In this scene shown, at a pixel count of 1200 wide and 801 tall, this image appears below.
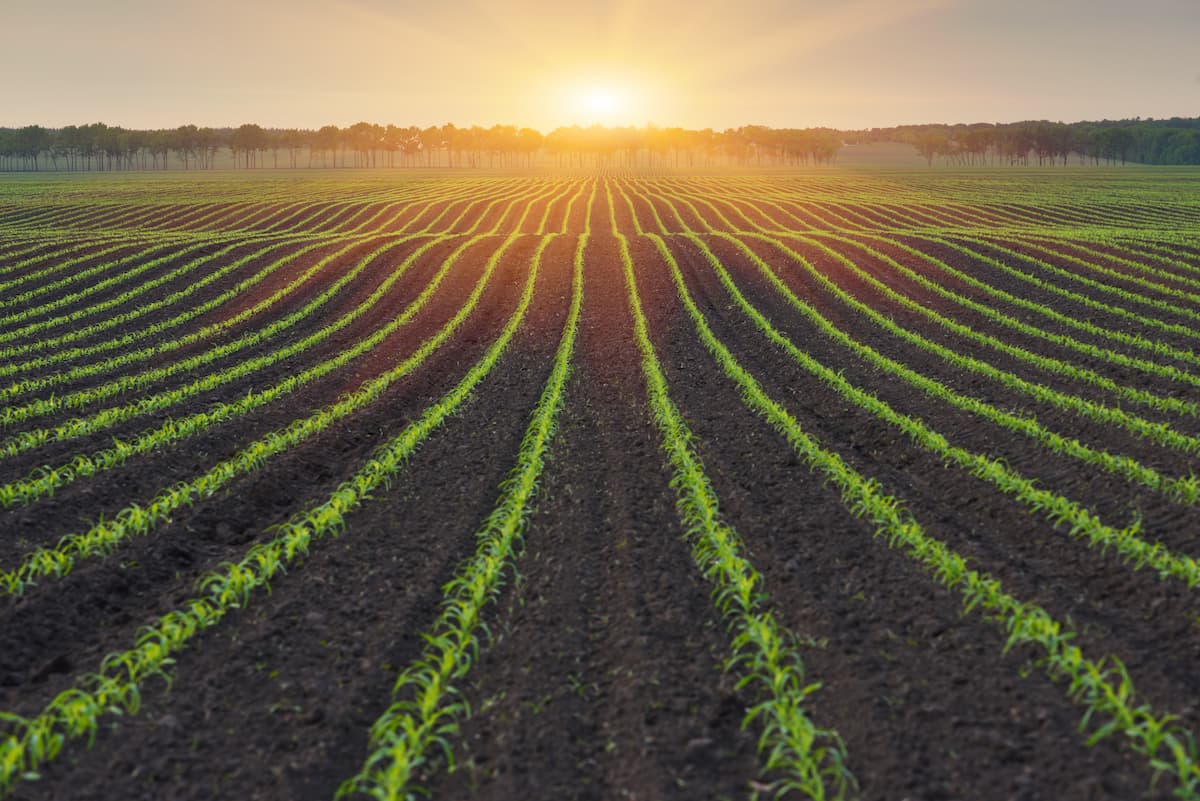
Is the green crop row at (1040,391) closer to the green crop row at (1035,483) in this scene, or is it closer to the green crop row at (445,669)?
the green crop row at (1035,483)

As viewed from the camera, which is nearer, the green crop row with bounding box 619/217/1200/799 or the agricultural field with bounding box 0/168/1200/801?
the green crop row with bounding box 619/217/1200/799

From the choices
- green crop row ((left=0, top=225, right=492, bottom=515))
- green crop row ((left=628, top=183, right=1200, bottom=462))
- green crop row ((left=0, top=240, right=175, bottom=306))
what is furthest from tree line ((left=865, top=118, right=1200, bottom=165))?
green crop row ((left=0, top=225, right=492, bottom=515))

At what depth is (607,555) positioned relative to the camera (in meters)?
8.64

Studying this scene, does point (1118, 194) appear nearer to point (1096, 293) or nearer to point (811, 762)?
point (1096, 293)

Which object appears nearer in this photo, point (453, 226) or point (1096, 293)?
point (1096, 293)

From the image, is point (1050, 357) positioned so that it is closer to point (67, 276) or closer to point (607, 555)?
point (607, 555)

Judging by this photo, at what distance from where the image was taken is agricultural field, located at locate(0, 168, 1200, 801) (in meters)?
5.61

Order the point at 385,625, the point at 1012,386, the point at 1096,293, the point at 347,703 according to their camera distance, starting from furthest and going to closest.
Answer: the point at 1096,293 → the point at 1012,386 → the point at 385,625 → the point at 347,703

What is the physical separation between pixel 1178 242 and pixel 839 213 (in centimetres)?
2171

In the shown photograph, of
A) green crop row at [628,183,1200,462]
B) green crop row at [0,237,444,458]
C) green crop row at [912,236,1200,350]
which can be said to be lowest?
green crop row at [0,237,444,458]

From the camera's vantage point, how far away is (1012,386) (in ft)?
48.2

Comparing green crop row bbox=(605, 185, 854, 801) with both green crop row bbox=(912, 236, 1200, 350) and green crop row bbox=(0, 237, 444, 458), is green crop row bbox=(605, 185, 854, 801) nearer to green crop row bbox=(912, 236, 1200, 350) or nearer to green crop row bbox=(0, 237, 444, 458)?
green crop row bbox=(0, 237, 444, 458)

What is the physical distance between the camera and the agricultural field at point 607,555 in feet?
18.4

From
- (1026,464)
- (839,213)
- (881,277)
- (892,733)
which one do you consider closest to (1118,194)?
(839,213)
